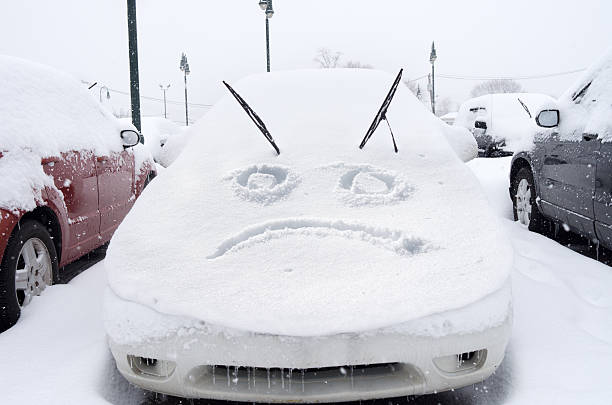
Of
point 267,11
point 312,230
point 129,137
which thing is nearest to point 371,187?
point 312,230

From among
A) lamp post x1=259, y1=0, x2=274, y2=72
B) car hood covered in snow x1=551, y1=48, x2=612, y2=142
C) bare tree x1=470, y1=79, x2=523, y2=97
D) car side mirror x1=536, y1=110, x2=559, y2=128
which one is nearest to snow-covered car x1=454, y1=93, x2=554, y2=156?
lamp post x1=259, y1=0, x2=274, y2=72

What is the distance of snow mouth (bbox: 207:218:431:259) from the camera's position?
227cm

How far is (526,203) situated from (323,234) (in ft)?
12.0

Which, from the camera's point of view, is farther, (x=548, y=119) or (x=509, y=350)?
(x=548, y=119)

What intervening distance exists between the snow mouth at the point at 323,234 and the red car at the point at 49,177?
1464mm

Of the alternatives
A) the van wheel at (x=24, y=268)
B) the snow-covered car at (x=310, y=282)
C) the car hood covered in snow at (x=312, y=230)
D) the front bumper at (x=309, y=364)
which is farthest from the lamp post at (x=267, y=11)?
the front bumper at (x=309, y=364)

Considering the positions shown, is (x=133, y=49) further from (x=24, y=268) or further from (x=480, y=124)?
(x=480, y=124)

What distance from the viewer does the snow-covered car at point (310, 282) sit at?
190 centimetres

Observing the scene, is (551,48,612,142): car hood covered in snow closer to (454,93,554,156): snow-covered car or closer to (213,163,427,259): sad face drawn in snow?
(213,163,427,259): sad face drawn in snow

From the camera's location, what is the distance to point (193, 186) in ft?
9.21

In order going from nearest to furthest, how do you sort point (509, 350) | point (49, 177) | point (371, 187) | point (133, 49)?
point (509, 350)
point (371, 187)
point (49, 177)
point (133, 49)

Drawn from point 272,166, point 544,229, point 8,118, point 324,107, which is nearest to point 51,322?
point 8,118

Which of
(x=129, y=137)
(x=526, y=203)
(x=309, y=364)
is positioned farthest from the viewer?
(x=526, y=203)

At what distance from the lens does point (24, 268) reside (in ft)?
10.4
